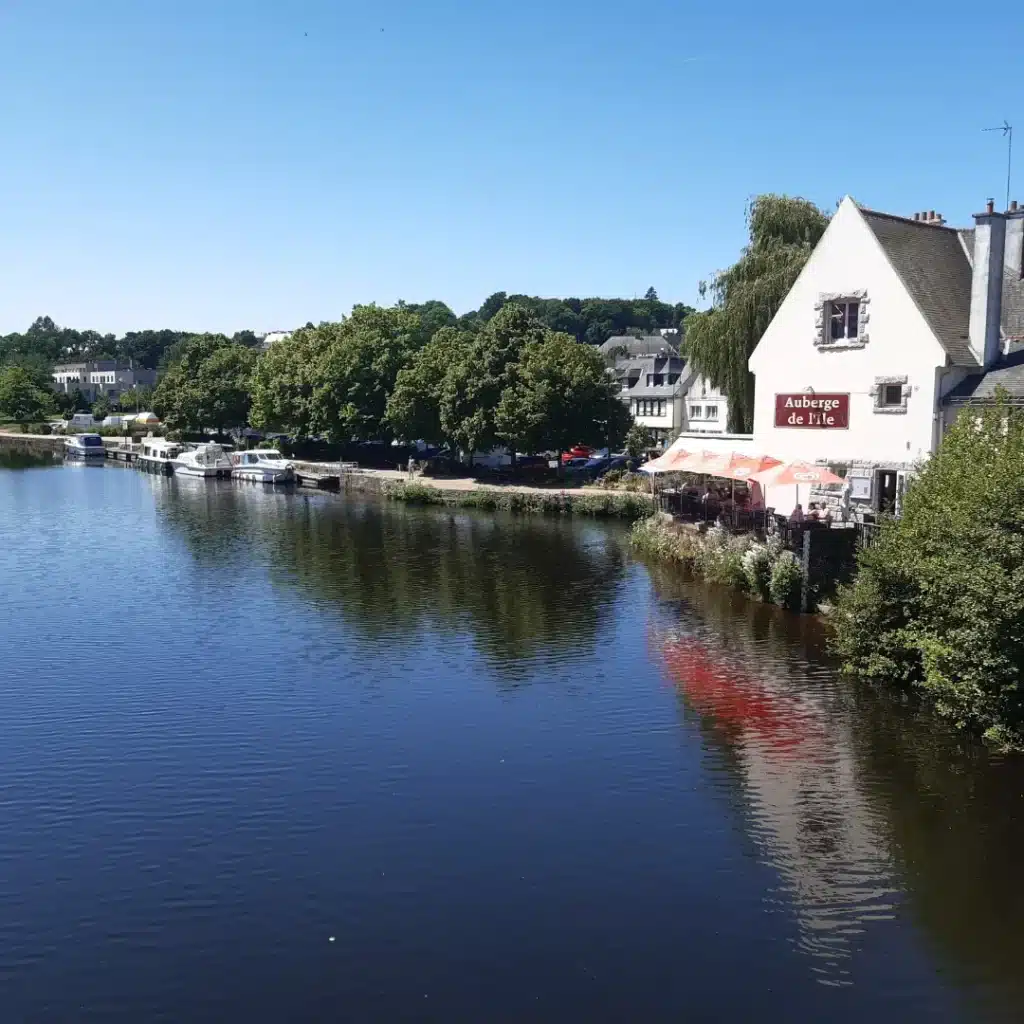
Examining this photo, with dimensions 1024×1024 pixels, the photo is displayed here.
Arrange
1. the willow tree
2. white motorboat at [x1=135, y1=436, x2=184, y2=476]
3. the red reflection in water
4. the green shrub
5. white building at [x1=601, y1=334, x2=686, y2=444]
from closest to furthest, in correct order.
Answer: the red reflection in water, the green shrub, the willow tree, white building at [x1=601, y1=334, x2=686, y2=444], white motorboat at [x1=135, y1=436, x2=184, y2=476]

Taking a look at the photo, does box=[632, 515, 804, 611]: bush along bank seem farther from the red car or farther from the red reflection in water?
the red car

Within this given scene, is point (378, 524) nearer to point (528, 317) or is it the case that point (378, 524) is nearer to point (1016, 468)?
point (528, 317)

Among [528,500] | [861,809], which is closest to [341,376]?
[528,500]

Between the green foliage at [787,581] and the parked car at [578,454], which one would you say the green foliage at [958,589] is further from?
the parked car at [578,454]

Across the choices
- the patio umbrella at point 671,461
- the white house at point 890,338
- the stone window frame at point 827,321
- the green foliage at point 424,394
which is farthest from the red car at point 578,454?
the stone window frame at point 827,321

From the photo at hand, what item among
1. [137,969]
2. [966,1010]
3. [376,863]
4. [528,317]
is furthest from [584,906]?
[528,317]

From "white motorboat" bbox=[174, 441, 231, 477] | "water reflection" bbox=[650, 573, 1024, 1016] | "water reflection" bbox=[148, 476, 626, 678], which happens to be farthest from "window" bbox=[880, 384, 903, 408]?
"white motorboat" bbox=[174, 441, 231, 477]
